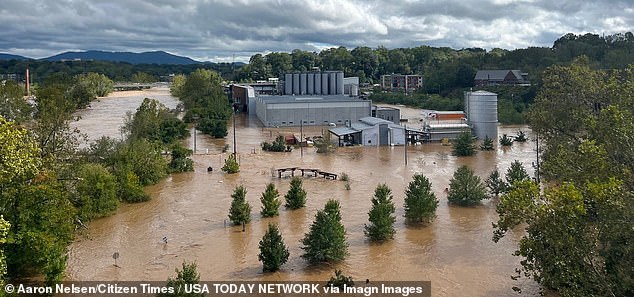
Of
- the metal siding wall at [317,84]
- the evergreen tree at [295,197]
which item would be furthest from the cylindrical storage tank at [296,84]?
the evergreen tree at [295,197]

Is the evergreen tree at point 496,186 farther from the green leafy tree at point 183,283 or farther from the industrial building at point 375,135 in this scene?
the industrial building at point 375,135

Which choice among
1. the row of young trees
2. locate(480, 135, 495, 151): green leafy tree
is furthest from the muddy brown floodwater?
locate(480, 135, 495, 151): green leafy tree

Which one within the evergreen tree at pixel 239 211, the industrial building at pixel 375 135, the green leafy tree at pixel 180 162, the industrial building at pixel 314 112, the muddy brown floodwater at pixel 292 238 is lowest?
the muddy brown floodwater at pixel 292 238

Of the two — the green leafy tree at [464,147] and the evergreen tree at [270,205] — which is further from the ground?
the green leafy tree at [464,147]

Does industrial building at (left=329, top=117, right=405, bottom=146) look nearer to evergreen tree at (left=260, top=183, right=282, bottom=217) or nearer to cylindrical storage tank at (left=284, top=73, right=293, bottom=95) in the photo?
evergreen tree at (left=260, top=183, right=282, bottom=217)

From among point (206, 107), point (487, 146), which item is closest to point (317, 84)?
point (206, 107)

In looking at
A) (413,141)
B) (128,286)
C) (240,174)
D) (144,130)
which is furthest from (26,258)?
(413,141)
